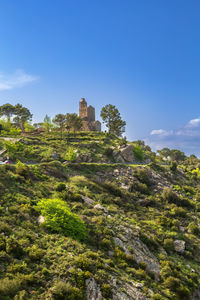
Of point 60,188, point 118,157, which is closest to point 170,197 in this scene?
point 118,157

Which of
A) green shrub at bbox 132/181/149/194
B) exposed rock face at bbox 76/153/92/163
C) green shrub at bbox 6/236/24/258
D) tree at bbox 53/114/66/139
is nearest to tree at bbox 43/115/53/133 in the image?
tree at bbox 53/114/66/139

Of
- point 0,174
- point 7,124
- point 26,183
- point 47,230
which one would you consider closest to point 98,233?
point 47,230

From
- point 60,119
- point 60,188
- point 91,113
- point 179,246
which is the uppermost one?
point 91,113

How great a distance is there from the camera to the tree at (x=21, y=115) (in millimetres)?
81900

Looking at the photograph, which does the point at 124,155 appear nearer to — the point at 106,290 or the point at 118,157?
the point at 118,157

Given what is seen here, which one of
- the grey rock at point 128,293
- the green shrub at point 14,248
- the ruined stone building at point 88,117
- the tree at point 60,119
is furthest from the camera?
the ruined stone building at point 88,117

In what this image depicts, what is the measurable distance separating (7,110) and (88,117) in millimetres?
41730

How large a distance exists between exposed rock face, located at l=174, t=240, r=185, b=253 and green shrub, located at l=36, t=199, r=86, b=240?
1359 cm

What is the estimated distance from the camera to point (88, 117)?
95562 millimetres

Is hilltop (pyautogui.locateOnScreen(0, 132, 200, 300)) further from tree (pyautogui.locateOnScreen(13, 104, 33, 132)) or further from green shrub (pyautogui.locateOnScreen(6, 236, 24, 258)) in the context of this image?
tree (pyautogui.locateOnScreen(13, 104, 33, 132))

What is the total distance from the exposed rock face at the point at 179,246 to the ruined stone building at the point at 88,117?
72.4 meters

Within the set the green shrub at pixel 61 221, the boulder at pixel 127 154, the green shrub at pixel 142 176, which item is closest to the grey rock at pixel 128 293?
the green shrub at pixel 61 221

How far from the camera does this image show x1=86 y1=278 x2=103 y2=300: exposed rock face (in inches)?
440

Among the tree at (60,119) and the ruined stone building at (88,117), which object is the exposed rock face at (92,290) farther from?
the ruined stone building at (88,117)
